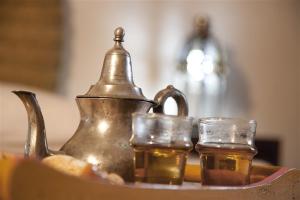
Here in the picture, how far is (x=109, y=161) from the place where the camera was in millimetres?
488

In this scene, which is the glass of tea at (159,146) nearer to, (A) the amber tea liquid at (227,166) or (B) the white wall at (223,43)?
(A) the amber tea liquid at (227,166)

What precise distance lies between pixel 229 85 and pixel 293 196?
74.3 inches

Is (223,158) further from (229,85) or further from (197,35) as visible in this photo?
(229,85)

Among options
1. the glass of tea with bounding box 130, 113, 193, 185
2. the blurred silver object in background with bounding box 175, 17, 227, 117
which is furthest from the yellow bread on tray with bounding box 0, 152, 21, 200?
the blurred silver object in background with bounding box 175, 17, 227, 117

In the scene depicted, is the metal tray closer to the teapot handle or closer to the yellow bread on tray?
the yellow bread on tray

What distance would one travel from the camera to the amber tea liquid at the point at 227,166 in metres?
0.50

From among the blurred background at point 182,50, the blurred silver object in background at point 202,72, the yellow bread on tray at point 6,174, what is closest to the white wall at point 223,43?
the blurred background at point 182,50

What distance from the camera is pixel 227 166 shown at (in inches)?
20.0

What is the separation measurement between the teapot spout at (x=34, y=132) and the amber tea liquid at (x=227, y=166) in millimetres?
184

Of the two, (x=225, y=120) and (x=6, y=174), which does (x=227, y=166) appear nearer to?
(x=225, y=120)

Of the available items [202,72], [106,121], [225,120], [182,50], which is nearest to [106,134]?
[106,121]

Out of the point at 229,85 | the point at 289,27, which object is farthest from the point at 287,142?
the point at 289,27

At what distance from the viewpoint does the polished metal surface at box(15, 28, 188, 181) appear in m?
0.49

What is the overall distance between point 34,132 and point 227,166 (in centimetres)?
23
